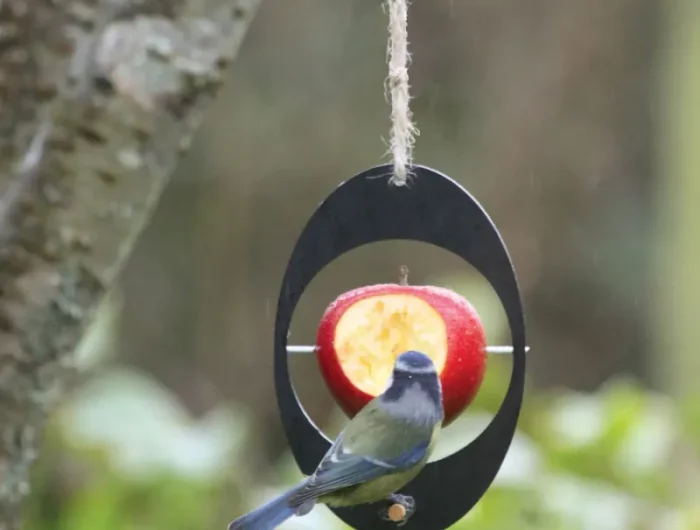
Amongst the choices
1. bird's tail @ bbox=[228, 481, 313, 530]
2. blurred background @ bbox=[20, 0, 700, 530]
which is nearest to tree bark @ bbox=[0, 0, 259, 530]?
bird's tail @ bbox=[228, 481, 313, 530]

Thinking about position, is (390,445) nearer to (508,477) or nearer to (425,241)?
(425,241)

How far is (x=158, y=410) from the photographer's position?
6.49 feet

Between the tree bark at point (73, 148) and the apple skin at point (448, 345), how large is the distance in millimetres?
298

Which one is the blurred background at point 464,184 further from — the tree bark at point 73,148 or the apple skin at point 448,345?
the apple skin at point 448,345

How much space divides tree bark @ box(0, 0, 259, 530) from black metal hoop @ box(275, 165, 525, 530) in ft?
0.83

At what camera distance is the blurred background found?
109 inches

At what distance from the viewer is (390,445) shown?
2.26ft

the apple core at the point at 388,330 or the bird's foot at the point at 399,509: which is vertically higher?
the apple core at the point at 388,330

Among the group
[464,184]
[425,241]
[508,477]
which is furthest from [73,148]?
[464,184]

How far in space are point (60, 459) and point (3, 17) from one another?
1.12 metres

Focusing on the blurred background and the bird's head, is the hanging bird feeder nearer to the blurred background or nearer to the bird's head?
the bird's head

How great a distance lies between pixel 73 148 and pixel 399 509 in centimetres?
47

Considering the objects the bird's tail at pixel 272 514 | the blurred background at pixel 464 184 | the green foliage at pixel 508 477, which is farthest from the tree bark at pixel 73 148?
the blurred background at pixel 464 184

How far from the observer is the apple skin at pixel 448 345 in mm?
770
